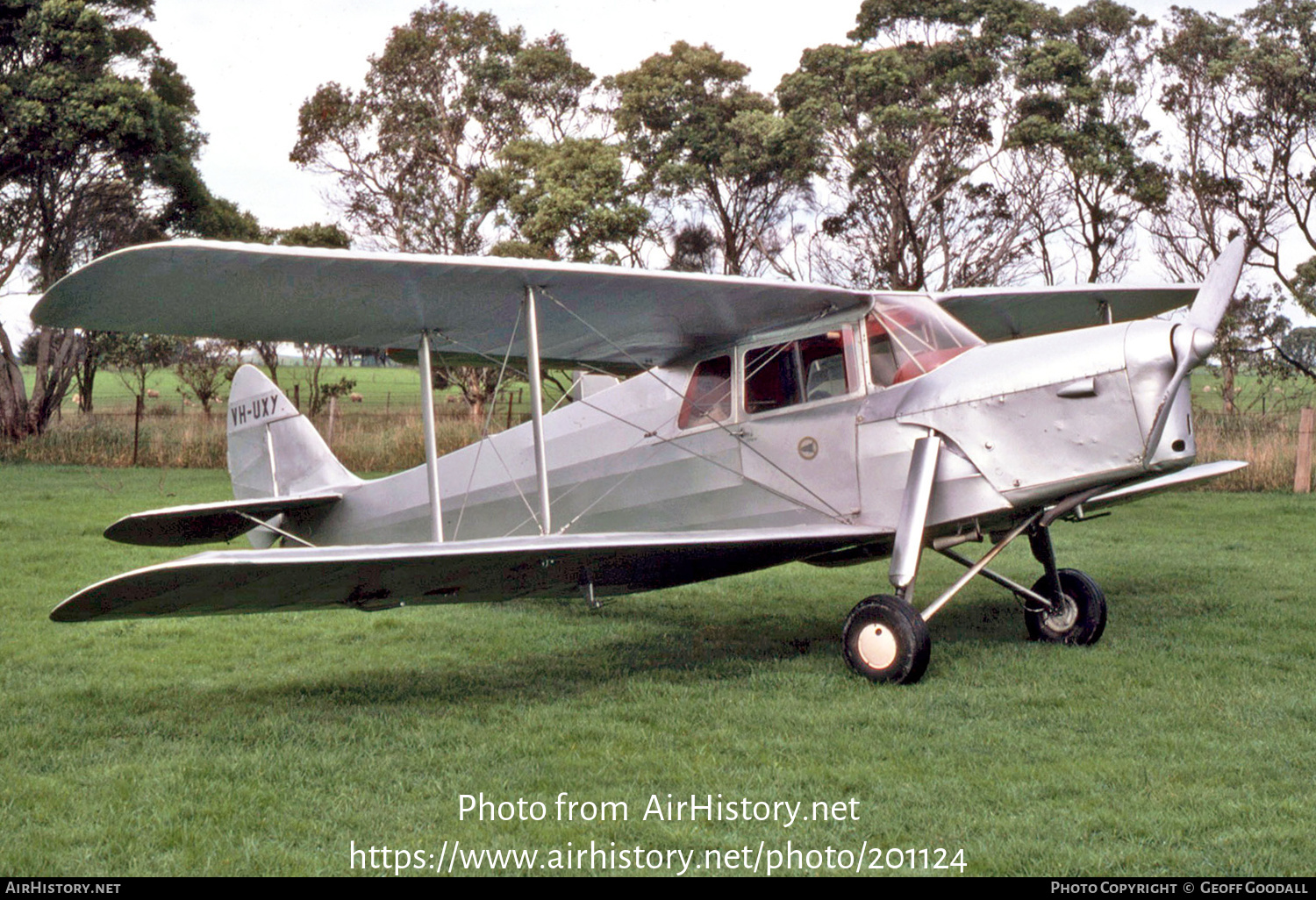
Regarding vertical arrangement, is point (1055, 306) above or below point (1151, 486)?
above

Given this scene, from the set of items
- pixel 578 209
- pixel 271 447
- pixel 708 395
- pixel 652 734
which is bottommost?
pixel 652 734

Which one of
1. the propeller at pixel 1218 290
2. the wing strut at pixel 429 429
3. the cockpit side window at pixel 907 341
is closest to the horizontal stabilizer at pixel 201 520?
the wing strut at pixel 429 429

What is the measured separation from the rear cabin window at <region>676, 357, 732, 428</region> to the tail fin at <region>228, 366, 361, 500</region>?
3236 mm

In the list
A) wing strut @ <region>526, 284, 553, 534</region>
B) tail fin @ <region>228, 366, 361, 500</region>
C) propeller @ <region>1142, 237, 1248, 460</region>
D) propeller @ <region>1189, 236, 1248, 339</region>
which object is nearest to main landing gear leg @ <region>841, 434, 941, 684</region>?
propeller @ <region>1142, 237, 1248, 460</region>

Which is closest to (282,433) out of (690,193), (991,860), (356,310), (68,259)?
(356,310)

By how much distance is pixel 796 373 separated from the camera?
7109 mm

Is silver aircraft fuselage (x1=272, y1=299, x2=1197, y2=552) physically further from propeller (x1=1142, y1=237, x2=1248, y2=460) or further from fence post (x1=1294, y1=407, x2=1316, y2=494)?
fence post (x1=1294, y1=407, x2=1316, y2=494)

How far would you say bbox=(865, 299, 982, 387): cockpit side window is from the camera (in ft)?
22.0

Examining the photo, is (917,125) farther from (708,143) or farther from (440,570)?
(440,570)

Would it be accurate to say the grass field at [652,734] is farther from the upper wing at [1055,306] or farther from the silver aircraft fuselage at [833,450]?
the upper wing at [1055,306]

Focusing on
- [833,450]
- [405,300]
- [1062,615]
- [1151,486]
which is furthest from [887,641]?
[405,300]

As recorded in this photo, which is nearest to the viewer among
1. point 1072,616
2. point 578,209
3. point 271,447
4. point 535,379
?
point 535,379

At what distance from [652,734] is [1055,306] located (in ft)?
18.7

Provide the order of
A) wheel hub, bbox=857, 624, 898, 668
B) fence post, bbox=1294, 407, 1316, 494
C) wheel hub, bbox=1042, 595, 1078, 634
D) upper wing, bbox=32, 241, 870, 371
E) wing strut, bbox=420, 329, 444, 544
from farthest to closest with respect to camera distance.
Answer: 1. fence post, bbox=1294, 407, 1316, 494
2. wheel hub, bbox=1042, 595, 1078, 634
3. wing strut, bbox=420, 329, 444, 544
4. wheel hub, bbox=857, 624, 898, 668
5. upper wing, bbox=32, 241, 870, 371
